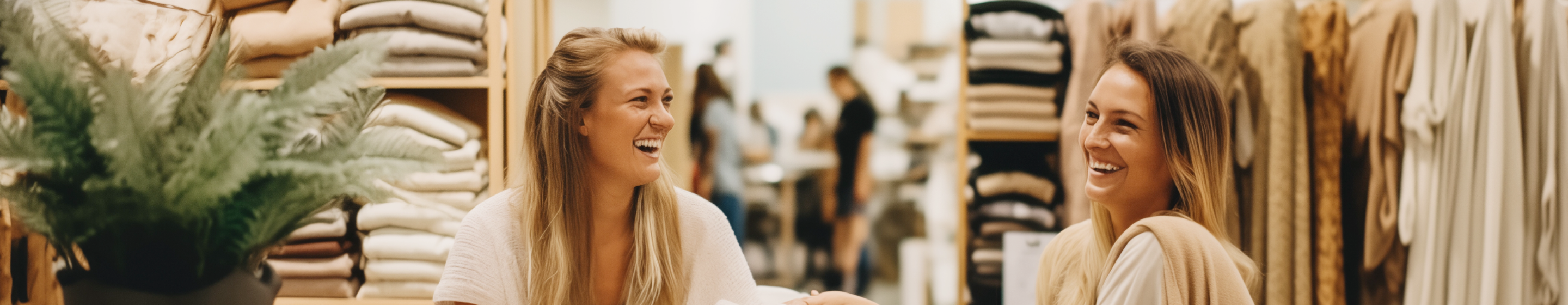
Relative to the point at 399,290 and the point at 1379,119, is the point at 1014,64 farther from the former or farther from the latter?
the point at 399,290

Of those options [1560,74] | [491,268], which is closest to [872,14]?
[1560,74]

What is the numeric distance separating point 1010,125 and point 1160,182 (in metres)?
0.97

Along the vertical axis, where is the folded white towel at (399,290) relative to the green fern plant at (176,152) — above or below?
below

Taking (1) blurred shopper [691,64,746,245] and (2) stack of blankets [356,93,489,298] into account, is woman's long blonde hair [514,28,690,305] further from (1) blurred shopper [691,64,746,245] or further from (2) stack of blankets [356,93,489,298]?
(1) blurred shopper [691,64,746,245]

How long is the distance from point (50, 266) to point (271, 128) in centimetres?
149

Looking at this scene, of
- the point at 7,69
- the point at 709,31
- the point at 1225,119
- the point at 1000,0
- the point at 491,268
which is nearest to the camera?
the point at 7,69

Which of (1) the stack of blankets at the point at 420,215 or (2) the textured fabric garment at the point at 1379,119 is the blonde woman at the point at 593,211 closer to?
(1) the stack of blankets at the point at 420,215

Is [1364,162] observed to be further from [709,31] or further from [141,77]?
[141,77]

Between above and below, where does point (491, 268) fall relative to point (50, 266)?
above

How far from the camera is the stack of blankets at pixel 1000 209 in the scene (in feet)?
6.59

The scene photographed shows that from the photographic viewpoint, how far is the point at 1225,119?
3.25ft

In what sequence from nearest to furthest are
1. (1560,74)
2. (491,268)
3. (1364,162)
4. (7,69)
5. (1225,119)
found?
(7,69)
(1225,119)
(491,268)
(1560,74)
(1364,162)

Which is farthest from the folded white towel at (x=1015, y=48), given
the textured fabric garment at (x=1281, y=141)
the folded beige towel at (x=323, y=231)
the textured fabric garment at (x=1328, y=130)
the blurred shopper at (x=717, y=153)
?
the folded beige towel at (x=323, y=231)

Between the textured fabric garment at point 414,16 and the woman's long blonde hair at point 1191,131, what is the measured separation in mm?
1353
